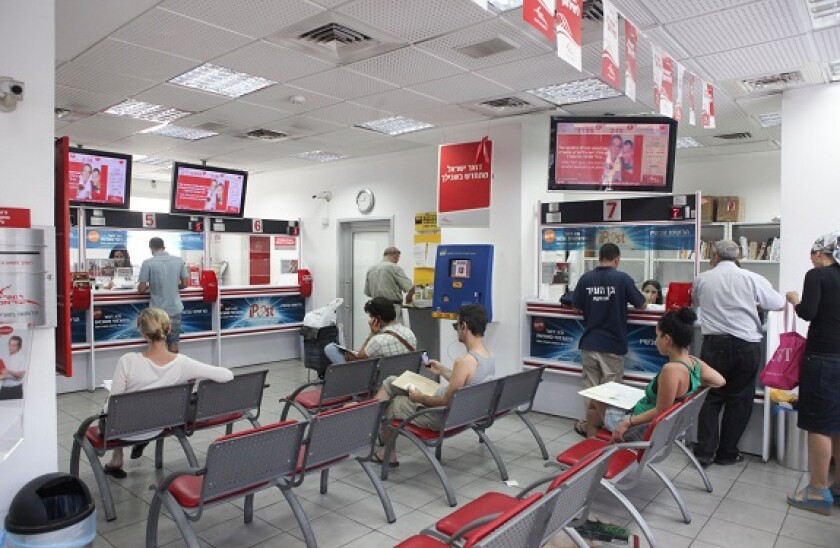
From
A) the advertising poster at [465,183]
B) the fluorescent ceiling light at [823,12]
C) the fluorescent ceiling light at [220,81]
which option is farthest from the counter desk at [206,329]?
the fluorescent ceiling light at [823,12]

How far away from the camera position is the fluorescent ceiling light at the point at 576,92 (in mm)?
4891

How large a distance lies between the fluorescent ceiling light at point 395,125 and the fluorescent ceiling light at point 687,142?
10.5 ft

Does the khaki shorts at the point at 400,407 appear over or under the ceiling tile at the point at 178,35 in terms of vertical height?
under

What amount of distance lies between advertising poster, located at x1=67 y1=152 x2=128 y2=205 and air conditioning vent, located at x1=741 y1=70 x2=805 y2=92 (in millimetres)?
6613

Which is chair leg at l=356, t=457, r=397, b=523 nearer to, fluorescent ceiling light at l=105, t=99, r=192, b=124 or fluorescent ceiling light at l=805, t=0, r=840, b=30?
fluorescent ceiling light at l=805, t=0, r=840, b=30

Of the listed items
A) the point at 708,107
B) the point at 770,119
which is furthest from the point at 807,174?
the point at 770,119

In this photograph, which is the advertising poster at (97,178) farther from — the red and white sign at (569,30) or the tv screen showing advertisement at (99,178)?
the red and white sign at (569,30)

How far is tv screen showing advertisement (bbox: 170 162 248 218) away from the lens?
7.45 meters

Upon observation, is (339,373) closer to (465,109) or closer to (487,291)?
(487,291)

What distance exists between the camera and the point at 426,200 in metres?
7.60

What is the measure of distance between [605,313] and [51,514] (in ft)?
13.4

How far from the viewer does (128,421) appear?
3.25m

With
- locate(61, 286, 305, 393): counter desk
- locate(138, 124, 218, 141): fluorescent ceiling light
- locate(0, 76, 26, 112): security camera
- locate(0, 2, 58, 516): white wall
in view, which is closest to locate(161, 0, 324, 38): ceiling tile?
locate(0, 2, 58, 516): white wall

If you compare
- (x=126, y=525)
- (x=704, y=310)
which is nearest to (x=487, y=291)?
(x=704, y=310)
